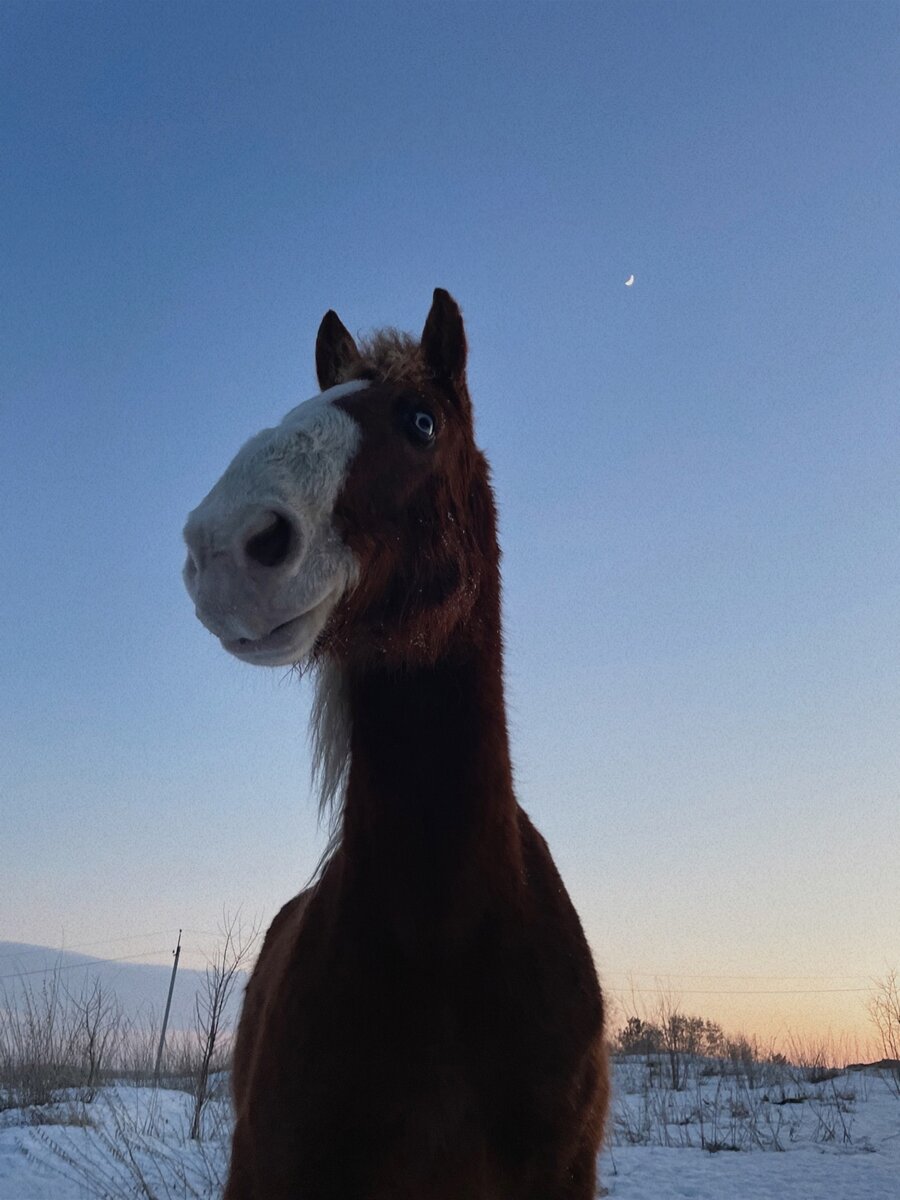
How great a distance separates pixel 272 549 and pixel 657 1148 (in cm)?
870

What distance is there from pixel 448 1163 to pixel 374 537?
1664 mm

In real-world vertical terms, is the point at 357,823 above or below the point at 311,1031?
above

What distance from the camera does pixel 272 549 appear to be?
84.0 inches

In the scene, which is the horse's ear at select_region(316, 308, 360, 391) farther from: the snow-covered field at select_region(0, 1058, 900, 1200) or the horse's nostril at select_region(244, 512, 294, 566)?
the snow-covered field at select_region(0, 1058, 900, 1200)

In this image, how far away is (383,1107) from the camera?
224cm

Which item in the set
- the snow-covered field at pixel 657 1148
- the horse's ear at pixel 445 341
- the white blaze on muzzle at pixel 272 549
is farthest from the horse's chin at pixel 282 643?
the snow-covered field at pixel 657 1148

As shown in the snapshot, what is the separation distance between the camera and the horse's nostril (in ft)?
6.87

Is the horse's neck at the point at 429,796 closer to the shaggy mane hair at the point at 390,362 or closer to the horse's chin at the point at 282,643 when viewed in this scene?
the horse's chin at the point at 282,643

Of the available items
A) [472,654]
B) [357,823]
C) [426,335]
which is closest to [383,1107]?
[357,823]

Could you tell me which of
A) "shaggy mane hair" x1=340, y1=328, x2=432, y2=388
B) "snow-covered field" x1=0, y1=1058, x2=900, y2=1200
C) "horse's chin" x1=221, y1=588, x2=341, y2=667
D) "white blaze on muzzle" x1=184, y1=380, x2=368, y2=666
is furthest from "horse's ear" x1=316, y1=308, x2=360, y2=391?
"snow-covered field" x1=0, y1=1058, x2=900, y2=1200

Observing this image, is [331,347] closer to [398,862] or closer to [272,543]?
[272,543]

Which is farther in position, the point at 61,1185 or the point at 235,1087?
the point at 61,1185

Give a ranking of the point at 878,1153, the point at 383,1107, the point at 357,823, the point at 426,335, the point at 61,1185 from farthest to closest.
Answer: the point at 878,1153 < the point at 61,1185 < the point at 426,335 < the point at 357,823 < the point at 383,1107

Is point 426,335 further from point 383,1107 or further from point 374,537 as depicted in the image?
point 383,1107
